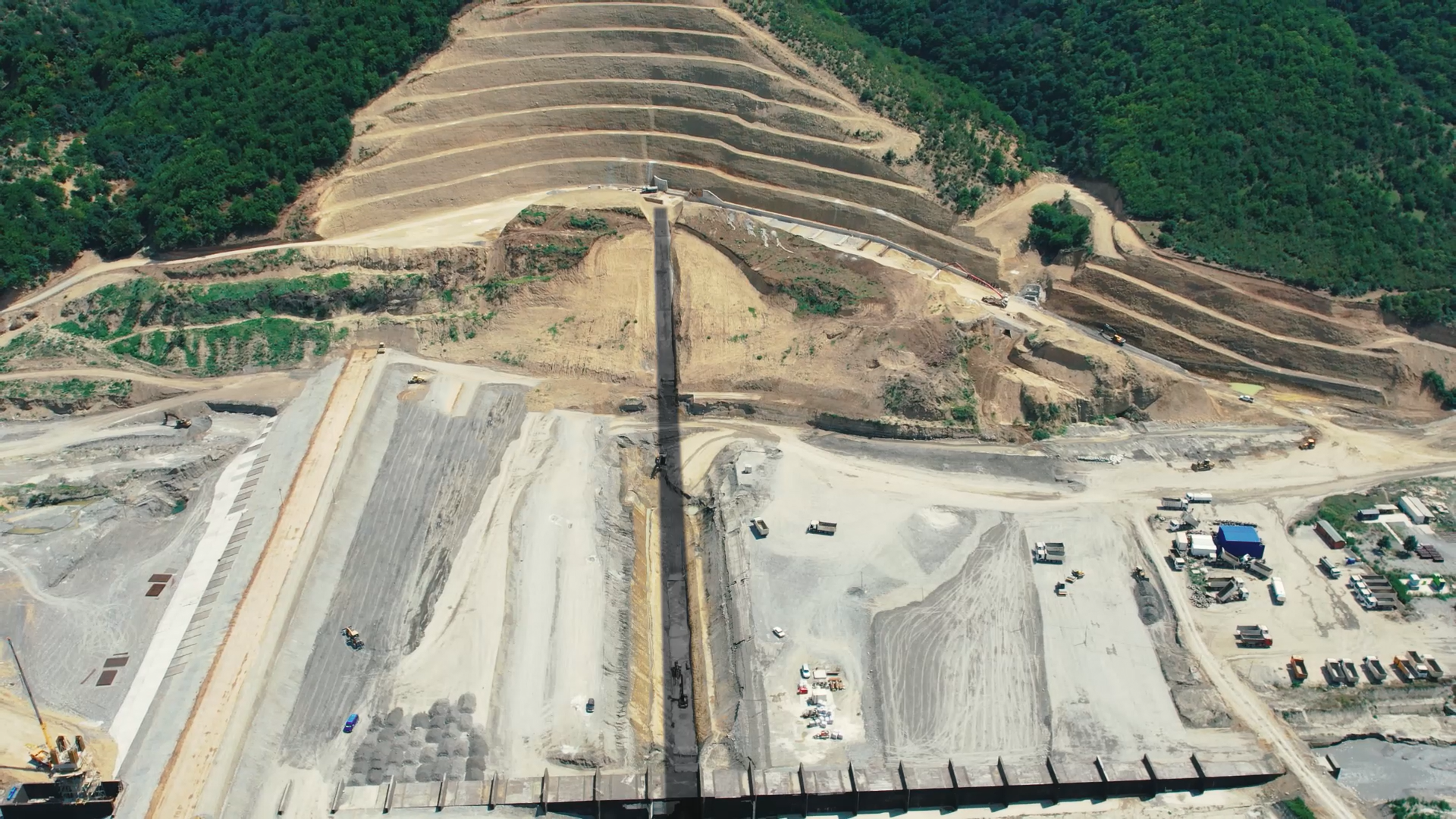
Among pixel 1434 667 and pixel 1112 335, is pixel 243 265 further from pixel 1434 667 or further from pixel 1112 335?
pixel 1434 667

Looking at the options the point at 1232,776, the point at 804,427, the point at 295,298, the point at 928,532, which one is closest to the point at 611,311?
the point at 804,427

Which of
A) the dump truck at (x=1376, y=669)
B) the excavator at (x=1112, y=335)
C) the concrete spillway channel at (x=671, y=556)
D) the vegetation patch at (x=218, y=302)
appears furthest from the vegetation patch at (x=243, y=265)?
the dump truck at (x=1376, y=669)

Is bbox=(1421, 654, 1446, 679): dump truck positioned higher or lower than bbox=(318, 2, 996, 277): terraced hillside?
lower

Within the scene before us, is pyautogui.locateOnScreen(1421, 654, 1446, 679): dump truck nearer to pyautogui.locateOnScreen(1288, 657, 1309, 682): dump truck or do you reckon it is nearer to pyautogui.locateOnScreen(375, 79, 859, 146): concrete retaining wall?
pyautogui.locateOnScreen(1288, 657, 1309, 682): dump truck

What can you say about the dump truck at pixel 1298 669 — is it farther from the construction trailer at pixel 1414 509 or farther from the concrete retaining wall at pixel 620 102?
the concrete retaining wall at pixel 620 102

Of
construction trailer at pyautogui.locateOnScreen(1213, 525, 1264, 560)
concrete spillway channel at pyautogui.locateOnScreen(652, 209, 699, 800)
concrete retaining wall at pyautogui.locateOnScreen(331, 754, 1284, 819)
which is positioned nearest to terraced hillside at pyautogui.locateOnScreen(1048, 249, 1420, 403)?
construction trailer at pyautogui.locateOnScreen(1213, 525, 1264, 560)

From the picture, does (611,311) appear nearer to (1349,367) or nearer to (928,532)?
(928,532)

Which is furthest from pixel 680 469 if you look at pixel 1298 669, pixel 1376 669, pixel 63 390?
pixel 63 390
